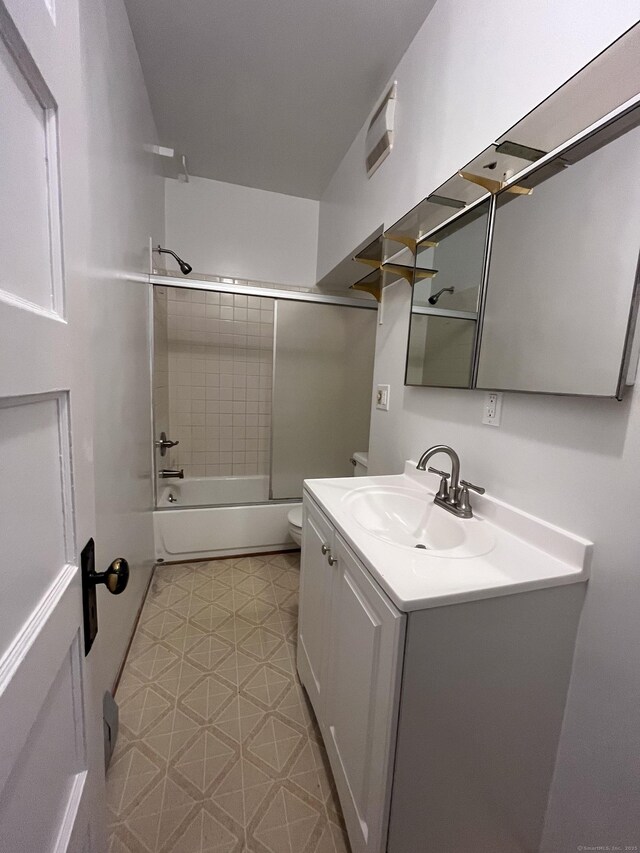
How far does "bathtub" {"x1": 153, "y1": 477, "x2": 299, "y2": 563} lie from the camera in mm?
2314

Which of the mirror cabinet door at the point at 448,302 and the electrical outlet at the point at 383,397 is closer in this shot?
the mirror cabinet door at the point at 448,302

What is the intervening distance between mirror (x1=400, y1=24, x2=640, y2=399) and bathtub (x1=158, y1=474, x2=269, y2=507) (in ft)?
6.33

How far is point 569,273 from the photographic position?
862 millimetres

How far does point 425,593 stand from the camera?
708 millimetres

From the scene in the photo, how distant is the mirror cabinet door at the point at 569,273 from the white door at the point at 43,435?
1036 mm

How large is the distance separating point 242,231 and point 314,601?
2678mm

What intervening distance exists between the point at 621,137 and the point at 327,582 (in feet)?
4.48

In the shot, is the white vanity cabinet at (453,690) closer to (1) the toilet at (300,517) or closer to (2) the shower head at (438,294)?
(2) the shower head at (438,294)

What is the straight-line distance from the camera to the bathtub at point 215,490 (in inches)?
99.7

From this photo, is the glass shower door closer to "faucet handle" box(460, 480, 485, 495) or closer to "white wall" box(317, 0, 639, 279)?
"white wall" box(317, 0, 639, 279)

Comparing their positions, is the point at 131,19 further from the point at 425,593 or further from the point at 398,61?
the point at 425,593

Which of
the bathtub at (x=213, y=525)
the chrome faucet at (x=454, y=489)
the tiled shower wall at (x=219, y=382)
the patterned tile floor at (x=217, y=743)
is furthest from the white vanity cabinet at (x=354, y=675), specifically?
the tiled shower wall at (x=219, y=382)


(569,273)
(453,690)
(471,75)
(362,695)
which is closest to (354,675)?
(362,695)

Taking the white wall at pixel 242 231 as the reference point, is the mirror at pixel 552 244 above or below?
below
